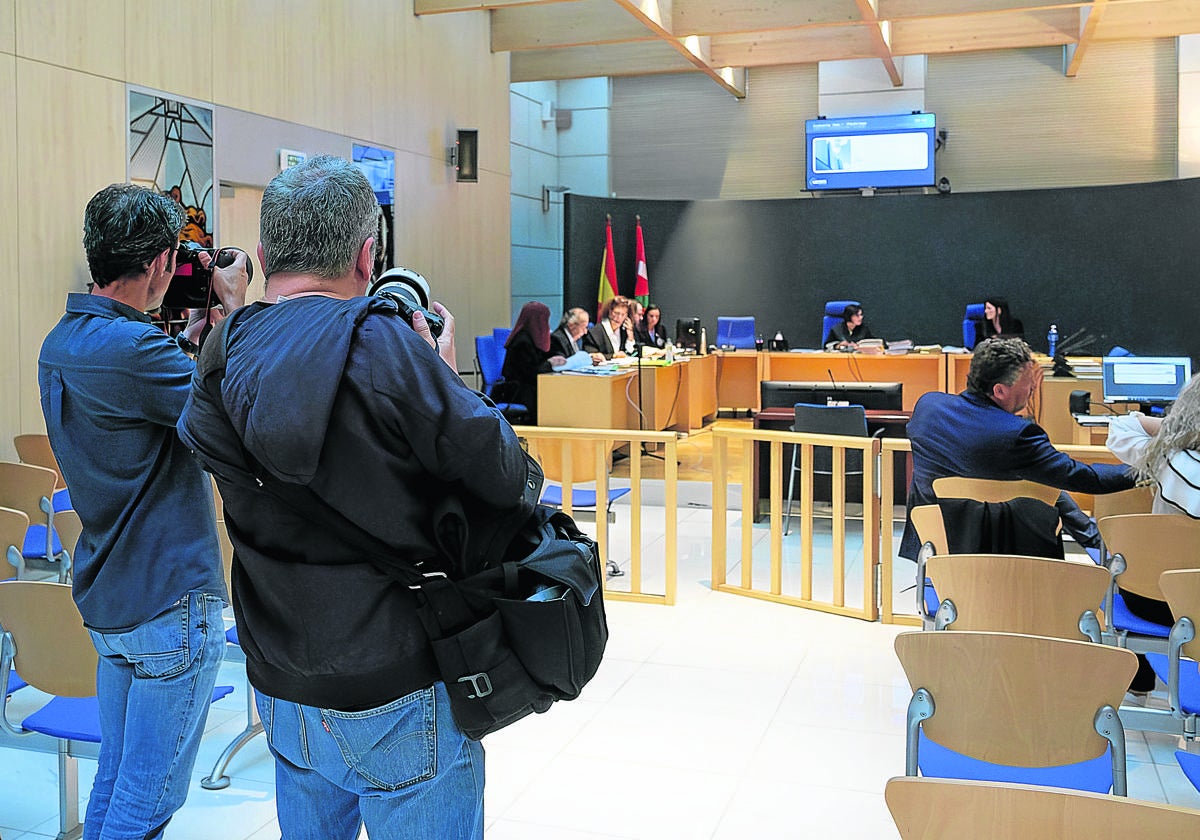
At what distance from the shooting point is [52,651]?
2598mm

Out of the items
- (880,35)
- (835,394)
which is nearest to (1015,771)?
(835,394)

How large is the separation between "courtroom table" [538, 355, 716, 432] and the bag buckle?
7251 mm

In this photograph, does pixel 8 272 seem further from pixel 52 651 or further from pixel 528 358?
pixel 52 651

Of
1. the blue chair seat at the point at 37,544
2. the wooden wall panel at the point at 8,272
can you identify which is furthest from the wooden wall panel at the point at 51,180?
the blue chair seat at the point at 37,544

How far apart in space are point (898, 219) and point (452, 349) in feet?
42.9

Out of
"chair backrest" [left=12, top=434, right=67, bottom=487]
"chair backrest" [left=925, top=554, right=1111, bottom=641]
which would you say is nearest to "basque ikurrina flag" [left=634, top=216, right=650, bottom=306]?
"chair backrest" [left=12, top=434, right=67, bottom=487]

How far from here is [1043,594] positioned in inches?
117

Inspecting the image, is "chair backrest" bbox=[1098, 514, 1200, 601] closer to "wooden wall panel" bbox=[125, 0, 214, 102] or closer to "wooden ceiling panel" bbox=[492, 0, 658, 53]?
"wooden wall panel" bbox=[125, 0, 214, 102]

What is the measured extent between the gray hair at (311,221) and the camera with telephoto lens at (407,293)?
0.28 feet

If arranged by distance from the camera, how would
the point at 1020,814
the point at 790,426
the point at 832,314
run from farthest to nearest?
the point at 832,314 → the point at 790,426 → the point at 1020,814

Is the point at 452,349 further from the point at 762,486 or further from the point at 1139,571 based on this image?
the point at 762,486

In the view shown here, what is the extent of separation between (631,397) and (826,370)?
112 inches

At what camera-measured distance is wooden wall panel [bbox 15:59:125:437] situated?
6535 mm

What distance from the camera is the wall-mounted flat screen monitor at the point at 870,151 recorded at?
44.6ft
